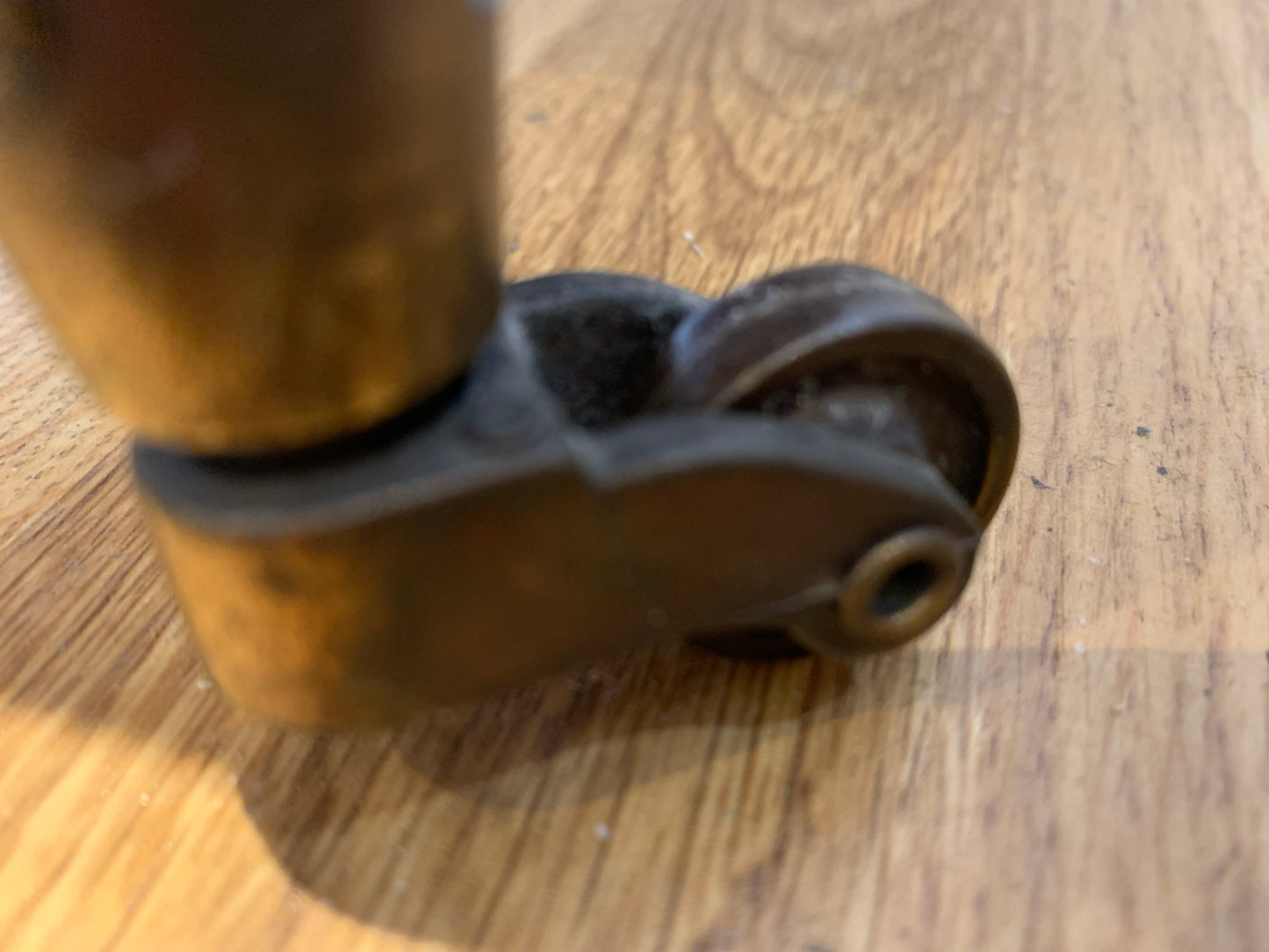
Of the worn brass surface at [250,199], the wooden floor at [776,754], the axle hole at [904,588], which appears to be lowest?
the wooden floor at [776,754]

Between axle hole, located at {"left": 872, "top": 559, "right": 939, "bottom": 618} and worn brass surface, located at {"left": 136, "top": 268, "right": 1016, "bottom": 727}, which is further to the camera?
axle hole, located at {"left": 872, "top": 559, "right": 939, "bottom": 618}

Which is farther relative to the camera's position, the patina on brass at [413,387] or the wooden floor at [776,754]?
the wooden floor at [776,754]

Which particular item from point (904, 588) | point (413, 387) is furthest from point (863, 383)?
point (413, 387)

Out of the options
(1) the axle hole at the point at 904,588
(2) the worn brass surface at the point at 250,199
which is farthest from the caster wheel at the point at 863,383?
(2) the worn brass surface at the point at 250,199

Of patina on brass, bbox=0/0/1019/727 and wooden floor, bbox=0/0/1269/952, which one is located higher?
patina on brass, bbox=0/0/1019/727

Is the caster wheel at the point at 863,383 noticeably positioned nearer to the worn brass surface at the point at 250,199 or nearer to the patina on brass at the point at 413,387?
the patina on brass at the point at 413,387

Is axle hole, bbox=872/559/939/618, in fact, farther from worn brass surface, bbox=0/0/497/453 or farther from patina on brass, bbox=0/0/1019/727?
worn brass surface, bbox=0/0/497/453

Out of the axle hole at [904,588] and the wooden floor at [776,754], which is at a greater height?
the axle hole at [904,588]

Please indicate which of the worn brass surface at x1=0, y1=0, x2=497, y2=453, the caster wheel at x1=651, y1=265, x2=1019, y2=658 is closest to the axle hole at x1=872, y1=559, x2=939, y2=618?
the caster wheel at x1=651, y1=265, x2=1019, y2=658
